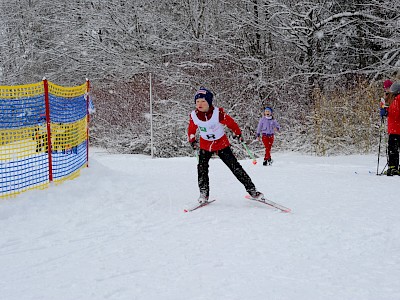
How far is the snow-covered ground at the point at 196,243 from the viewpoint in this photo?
3309mm

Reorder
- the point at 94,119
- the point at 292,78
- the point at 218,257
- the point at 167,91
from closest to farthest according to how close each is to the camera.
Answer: the point at 218,257
the point at 292,78
the point at 167,91
the point at 94,119

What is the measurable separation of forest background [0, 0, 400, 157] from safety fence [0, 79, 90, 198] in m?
8.48

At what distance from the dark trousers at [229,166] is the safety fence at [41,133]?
104 inches

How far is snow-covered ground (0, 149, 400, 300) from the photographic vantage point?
331 centimetres

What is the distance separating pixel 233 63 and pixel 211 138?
1396 cm

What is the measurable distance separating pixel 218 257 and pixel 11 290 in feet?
6.03

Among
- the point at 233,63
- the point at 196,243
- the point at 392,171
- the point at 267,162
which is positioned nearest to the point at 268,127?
the point at 267,162

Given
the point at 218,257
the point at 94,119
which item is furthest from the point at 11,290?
the point at 94,119

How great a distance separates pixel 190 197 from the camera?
6895mm

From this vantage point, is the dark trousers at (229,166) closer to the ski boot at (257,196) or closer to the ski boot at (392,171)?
the ski boot at (257,196)

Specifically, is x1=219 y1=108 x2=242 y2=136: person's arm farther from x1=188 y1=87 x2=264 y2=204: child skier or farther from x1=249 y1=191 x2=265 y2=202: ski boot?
x1=249 y1=191 x2=265 y2=202: ski boot

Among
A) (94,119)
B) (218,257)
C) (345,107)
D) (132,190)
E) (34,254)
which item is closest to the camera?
(218,257)

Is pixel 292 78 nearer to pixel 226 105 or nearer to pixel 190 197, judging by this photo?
pixel 226 105

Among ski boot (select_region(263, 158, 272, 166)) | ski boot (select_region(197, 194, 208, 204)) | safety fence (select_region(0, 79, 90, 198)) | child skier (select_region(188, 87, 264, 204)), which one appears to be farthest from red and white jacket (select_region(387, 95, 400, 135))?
safety fence (select_region(0, 79, 90, 198))
